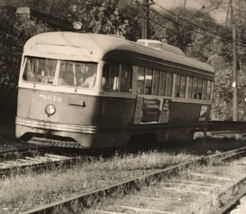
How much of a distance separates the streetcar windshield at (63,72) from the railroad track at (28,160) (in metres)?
1.72

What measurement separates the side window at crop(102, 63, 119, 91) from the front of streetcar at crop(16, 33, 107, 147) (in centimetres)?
21

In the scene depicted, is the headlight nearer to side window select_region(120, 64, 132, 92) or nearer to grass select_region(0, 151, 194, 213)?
grass select_region(0, 151, 194, 213)

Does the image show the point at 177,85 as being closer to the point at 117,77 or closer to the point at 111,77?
the point at 117,77

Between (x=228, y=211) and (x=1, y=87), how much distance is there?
12.5 m

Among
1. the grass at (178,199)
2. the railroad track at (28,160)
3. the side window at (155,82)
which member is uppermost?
the side window at (155,82)

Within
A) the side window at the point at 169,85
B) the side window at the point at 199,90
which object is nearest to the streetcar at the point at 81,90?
the side window at the point at 169,85

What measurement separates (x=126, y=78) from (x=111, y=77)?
585mm

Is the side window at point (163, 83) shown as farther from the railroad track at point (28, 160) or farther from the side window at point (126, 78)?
the railroad track at point (28, 160)

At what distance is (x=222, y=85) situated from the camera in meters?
41.3

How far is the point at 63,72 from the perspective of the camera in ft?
37.8

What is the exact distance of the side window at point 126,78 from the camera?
11914mm

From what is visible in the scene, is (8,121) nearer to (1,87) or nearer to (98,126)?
(1,87)

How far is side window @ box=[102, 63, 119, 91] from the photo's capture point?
11.4 m

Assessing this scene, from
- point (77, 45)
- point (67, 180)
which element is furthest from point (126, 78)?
point (67, 180)
